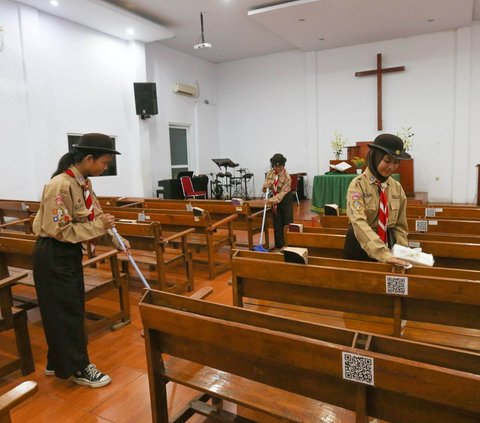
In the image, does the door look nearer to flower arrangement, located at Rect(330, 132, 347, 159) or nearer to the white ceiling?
the white ceiling

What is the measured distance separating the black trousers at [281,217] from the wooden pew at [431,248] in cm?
254

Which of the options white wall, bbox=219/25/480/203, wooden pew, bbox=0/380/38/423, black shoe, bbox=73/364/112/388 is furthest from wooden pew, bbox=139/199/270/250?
white wall, bbox=219/25/480/203

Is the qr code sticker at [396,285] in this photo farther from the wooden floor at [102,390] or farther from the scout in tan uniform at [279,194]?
the scout in tan uniform at [279,194]

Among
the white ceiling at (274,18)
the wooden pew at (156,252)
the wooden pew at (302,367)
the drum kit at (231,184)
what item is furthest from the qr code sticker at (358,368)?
the drum kit at (231,184)

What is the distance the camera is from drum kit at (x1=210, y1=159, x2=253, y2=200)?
36.4 ft

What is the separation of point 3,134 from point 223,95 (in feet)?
22.5

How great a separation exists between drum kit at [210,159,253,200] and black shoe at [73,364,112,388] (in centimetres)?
862

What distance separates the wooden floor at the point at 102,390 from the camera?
2154mm

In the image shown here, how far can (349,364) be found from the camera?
1118 millimetres

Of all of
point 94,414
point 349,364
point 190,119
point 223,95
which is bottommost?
point 94,414

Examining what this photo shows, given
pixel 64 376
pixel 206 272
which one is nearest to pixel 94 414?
pixel 64 376

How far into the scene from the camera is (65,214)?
7.20ft

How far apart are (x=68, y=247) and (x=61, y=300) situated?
0.32 m

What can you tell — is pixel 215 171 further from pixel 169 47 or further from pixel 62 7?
pixel 62 7
